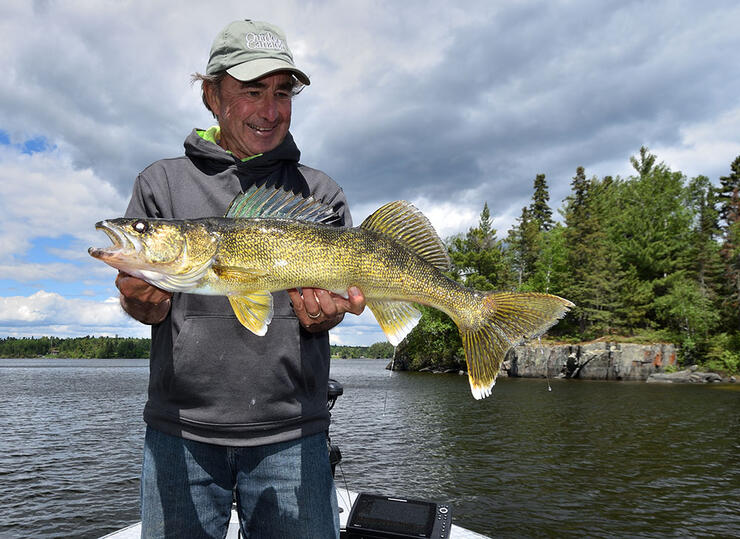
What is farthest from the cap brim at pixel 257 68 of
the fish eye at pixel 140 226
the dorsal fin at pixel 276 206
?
the fish eye at pixel 140 226

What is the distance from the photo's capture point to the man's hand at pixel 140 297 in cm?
279

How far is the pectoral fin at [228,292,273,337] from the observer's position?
2787mm

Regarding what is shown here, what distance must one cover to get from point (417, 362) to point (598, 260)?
2889cm

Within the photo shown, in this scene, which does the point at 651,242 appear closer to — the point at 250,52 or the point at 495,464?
the point at 495,464

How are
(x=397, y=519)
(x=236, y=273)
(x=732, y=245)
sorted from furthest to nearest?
(x=732, y=245) < (x=397, y=519) < (x=236, y=273)

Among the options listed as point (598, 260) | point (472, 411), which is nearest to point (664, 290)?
point (598, 260)

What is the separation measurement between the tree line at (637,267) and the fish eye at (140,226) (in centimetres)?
5347

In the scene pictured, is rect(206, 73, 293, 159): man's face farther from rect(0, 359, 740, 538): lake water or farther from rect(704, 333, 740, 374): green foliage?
rect(704, 333, 740, 374): green foliage

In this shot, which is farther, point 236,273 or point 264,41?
point 264,41

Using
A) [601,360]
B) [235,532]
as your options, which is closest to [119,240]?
[235,532]

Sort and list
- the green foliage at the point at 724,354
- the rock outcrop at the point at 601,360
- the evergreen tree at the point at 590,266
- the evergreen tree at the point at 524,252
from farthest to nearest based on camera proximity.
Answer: the evergreen tree at the point at 524,252, the evergreen tree at the point at 590,266, the green foliage at the point at 724,354, the rock outcrop at the point at 601,360

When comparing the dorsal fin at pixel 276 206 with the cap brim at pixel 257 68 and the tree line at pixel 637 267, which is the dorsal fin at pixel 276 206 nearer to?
the cap brim at pixel 257 68

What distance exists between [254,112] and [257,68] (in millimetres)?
316

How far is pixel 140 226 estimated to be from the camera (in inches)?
115
